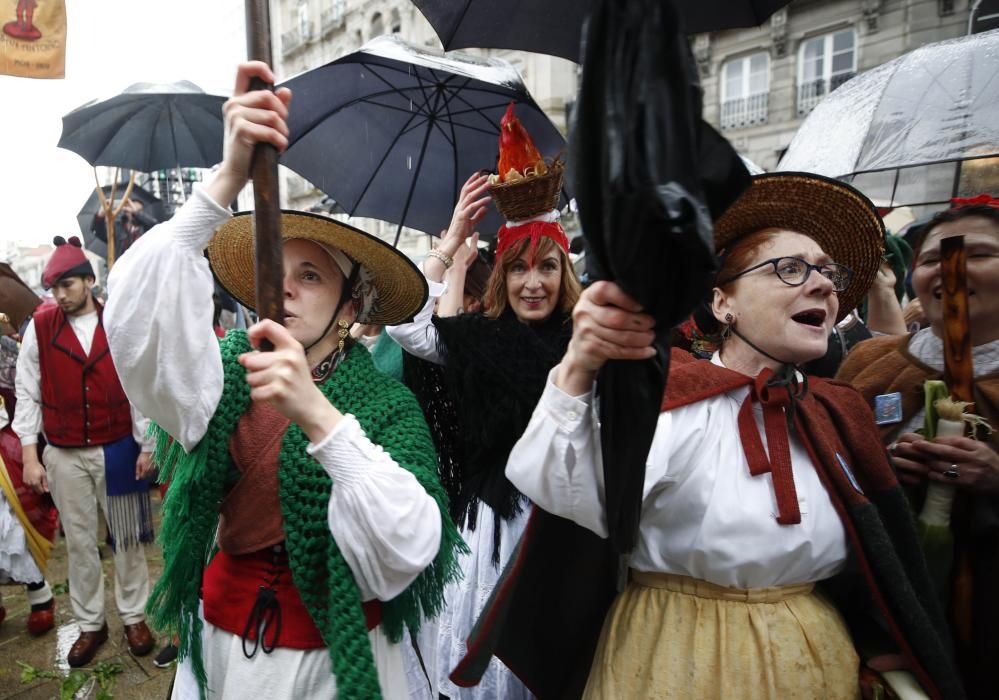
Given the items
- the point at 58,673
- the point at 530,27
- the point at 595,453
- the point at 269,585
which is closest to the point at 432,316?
the point at 530,27

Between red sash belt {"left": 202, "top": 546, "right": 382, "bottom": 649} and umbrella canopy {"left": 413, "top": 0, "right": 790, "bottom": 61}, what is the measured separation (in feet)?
5.68

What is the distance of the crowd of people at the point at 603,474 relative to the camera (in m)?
1.24

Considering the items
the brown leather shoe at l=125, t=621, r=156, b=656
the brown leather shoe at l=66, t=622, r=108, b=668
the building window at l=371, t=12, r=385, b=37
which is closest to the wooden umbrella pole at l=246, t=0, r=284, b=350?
the brown leather shoe at l=125, t=621, r=156, b=656

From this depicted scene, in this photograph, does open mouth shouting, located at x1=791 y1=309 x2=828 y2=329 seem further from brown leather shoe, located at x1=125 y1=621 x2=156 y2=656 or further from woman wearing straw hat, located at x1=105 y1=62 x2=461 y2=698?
brown leather shoe, located at x1=125 y1=621 x2=156 y2=656

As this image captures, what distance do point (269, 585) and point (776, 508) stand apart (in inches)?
49.9

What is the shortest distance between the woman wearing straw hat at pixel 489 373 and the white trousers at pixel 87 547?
225cm

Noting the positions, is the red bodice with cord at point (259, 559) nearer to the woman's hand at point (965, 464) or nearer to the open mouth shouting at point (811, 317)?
the open mouth shouting at point (811, 317)

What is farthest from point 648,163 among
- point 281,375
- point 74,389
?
point 74,389

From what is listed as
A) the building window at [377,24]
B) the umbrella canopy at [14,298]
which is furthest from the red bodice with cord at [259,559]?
the building window at [377,24]

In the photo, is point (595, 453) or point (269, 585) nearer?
point (595, 453)

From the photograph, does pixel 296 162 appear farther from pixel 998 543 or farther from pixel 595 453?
pixel 998 543

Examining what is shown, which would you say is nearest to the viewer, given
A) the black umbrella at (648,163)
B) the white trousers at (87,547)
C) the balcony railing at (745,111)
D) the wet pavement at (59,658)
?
the black umbrella at (648,163)

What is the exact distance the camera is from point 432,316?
2.83m

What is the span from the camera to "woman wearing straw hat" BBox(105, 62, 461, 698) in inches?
48.4
